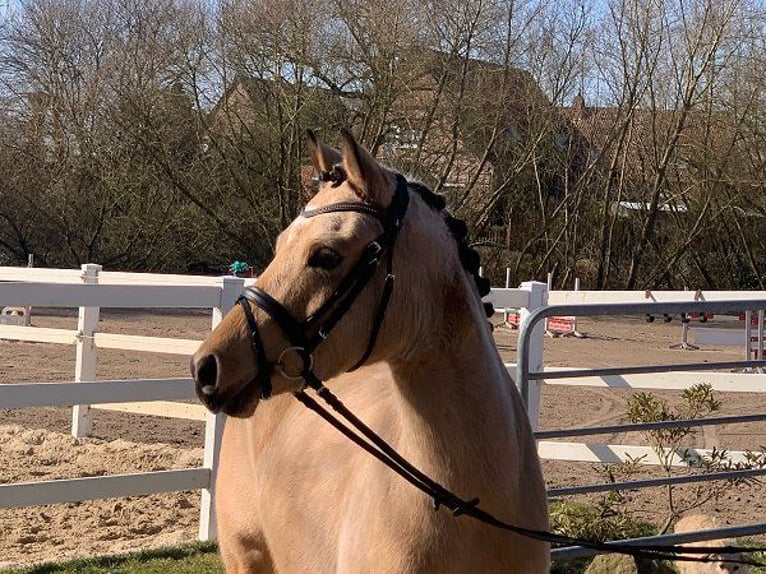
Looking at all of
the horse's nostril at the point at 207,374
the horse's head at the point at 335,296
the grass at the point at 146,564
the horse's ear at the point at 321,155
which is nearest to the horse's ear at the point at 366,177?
the horse's head at the point at 335,296

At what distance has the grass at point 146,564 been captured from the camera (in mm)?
5973

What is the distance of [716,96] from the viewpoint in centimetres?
2620

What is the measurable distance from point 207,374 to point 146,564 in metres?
4.24

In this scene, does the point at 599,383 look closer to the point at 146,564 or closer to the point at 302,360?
the point at 146,564

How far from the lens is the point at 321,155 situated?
104 inches

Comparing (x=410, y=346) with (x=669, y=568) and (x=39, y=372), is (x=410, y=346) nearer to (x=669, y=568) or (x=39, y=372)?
(x=669, y=568)

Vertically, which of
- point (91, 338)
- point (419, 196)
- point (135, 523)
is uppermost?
point (419, 196)

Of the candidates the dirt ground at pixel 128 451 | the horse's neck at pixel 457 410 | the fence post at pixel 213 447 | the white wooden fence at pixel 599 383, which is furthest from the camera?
the white wooden fence at pixel 599 383

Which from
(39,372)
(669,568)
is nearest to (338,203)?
(669,568)

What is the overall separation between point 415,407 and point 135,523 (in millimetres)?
5208

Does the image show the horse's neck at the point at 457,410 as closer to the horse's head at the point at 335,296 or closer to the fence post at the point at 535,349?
the horse's head at the point at 335,296

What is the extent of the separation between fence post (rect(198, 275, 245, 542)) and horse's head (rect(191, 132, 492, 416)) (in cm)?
420

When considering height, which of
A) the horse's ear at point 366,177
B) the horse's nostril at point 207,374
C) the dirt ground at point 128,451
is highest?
the horse's ear at point 366,177

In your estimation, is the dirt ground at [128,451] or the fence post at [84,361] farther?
the fence post at [84,361]
